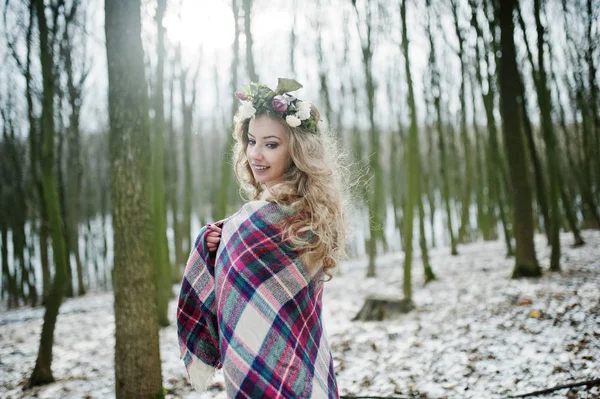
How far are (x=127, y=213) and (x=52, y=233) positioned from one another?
2516mm

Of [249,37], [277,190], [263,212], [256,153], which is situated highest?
[249,37]

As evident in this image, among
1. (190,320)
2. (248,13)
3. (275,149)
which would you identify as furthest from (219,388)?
(248,13)

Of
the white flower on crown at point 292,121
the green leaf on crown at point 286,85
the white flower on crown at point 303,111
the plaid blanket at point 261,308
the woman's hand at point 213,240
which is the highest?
the green leaf on crown at point 286,85

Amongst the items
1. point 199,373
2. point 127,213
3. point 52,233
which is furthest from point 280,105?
point 52,233

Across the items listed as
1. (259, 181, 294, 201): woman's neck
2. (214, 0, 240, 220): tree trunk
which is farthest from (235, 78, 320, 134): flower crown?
(214, 0, 240, 220): tree trunk

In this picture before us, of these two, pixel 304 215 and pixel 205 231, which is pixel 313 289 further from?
pixel 205 231

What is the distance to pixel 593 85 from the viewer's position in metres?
11.0

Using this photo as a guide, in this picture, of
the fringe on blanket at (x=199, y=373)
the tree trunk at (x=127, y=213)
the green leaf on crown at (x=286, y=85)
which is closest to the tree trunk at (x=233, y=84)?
the tree trunk at (x=127, y=213)

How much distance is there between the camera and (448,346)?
15.7 ft

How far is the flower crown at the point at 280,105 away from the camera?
2066 mm

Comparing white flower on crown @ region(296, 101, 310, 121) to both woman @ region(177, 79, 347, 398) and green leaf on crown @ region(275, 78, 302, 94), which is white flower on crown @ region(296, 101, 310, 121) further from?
green leaf on crown @ region(275, 78, 302, 94)

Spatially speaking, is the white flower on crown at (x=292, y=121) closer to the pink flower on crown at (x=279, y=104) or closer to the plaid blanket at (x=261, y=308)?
the pink flower on crown at (x=279, y=104)

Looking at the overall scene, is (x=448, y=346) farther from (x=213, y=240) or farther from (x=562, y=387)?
(x=213, y=240)

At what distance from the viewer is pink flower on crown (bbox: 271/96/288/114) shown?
2.05m
